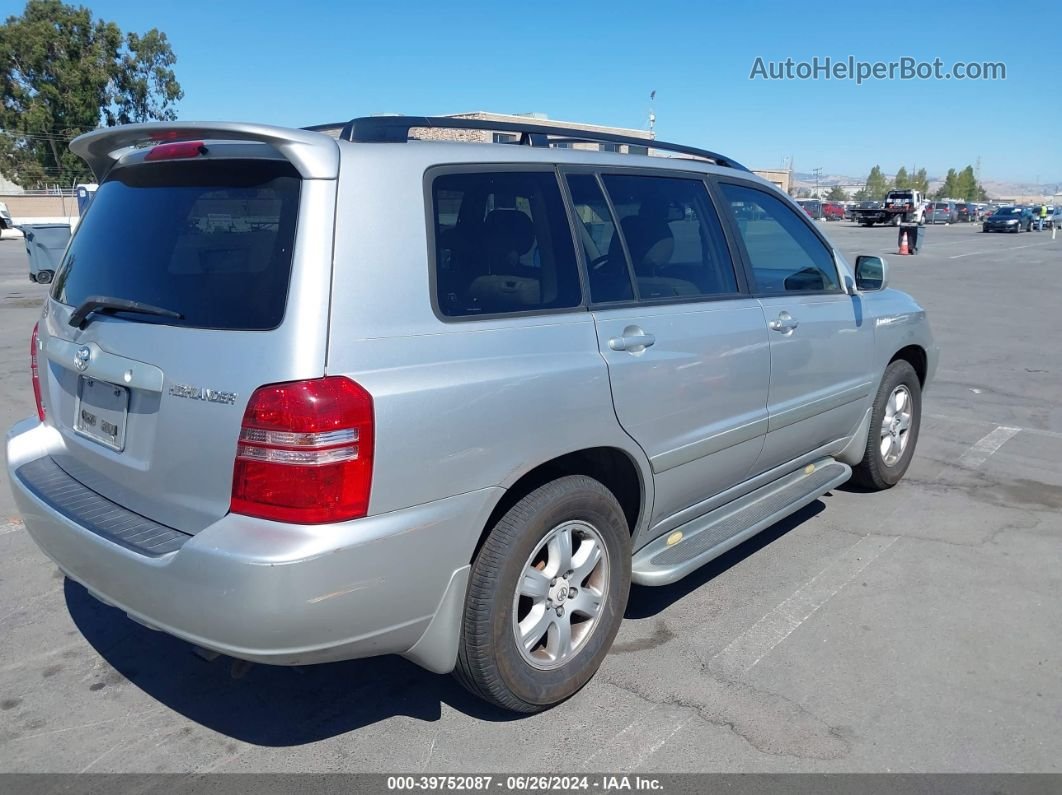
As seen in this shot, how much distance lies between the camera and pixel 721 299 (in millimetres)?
3818

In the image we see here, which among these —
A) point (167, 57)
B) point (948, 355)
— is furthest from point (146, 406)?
point (167, 57)

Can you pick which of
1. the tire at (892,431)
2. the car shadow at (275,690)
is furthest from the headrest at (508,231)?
the tire at (892,431)

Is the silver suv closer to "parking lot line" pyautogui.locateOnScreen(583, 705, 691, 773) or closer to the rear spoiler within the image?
the rear spoiler

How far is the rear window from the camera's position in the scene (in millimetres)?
2514

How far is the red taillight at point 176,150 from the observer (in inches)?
110

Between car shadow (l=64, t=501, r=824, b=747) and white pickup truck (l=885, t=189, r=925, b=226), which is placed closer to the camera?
car shadow (l=64, t=501, r=824, b=747)

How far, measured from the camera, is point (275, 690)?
10.8 feet

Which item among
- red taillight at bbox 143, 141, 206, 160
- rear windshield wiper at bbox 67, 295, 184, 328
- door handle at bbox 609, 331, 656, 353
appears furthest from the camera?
door handle at bbox 609, 331, 656, 353

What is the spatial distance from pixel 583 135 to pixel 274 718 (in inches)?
101

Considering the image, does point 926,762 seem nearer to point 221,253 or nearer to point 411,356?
point 411,356

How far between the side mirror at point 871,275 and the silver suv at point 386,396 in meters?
1.45

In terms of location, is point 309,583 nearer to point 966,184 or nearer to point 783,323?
point 783,323

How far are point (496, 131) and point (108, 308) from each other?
153 cm

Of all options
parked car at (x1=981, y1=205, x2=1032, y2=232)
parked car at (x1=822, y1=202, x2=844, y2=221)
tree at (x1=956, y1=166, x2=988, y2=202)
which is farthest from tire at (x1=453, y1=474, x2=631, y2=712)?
tree at (x1=956, y1=166, x2=988, y2=202)
